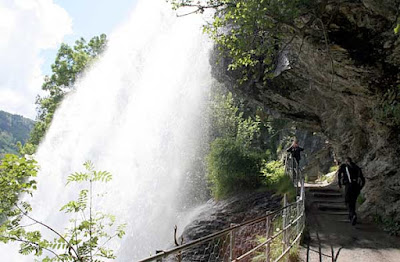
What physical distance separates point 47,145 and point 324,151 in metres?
18.5

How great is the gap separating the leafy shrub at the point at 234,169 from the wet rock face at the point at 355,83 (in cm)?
293

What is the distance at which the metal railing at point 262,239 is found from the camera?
3.73 meters

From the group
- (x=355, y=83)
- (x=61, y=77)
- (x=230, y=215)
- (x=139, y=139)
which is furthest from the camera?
(x=61, y=77)

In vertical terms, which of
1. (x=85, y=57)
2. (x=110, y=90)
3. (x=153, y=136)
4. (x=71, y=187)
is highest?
(x=85, y=57)

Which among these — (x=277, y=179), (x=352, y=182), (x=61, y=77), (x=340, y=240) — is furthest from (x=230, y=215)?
(x=61, y=77)

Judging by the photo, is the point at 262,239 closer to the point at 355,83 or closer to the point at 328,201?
the point at 328,201

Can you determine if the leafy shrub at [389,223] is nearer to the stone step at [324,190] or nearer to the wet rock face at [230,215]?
the wet rock face at [230,215]

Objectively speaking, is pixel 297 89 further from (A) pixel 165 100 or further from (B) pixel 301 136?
(B) pixel 301 136

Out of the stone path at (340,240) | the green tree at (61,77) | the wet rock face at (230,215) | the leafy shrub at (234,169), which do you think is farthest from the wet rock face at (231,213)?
the green tree at (61,77)

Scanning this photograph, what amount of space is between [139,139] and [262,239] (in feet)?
42.1

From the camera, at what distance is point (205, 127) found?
20.6 m

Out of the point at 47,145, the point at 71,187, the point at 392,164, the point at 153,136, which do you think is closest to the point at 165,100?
the point at 153,136

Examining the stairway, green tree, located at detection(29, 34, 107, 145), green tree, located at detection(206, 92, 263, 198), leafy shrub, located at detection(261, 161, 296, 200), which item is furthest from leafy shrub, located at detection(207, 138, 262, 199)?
green tree, located at detection(29, 34, 107, 145)

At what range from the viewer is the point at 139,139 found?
780 inches
